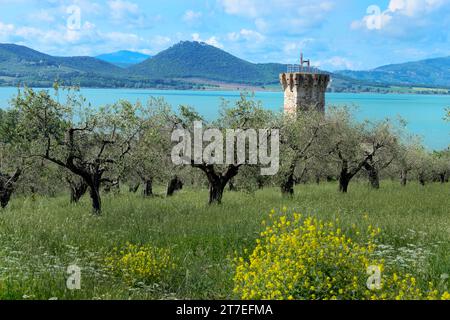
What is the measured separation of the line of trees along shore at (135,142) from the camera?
65.2 ft

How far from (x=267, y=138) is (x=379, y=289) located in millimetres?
18501

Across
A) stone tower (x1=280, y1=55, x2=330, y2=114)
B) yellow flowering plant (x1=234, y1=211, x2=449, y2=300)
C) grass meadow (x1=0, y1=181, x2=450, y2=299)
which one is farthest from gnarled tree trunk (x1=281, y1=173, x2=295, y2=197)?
yellow flowering plant (x1=234, y1=211, x2=449, y2=300)

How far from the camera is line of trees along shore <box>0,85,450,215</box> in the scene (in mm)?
19875

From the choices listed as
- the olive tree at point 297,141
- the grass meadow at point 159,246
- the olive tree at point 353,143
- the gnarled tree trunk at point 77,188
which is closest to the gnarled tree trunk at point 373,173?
the olive tree at point 353,143

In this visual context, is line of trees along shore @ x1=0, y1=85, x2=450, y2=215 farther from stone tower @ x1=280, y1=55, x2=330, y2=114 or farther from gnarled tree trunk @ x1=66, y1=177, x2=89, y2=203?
stone tower @ x1=280, y1=55, x2=330, y2=114

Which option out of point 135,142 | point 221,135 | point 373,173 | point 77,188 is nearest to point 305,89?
point 373,173

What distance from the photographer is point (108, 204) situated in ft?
82.9

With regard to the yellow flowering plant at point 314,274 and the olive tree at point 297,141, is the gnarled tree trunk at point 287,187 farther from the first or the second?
the yellow flowering plant at point 314,274

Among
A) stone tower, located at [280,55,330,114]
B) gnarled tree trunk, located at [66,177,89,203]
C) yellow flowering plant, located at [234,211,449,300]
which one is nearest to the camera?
yellow flowering plant, located at [234,211,449,300]
